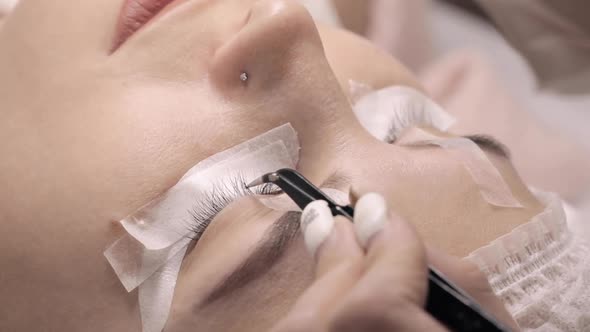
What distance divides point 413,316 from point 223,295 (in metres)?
0.29

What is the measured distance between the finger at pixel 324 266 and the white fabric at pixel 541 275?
22 cm

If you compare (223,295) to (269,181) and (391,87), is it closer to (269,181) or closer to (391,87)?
(269,181)

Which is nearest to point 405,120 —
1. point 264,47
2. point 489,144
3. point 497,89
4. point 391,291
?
point 489,144

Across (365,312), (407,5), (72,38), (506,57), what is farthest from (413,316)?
(506,57)

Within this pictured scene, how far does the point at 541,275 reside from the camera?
77cm

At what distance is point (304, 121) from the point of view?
0.76 m

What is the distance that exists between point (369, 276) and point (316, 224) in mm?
103

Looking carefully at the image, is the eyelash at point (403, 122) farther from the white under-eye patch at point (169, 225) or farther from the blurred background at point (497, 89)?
the blurred background at point (497, 89)

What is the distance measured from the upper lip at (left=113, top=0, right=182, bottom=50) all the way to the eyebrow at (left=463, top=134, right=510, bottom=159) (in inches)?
16.9

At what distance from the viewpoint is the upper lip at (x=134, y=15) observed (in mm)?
801

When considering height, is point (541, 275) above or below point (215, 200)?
below

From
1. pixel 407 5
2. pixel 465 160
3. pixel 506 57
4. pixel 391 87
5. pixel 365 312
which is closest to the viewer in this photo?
pixel 365 312

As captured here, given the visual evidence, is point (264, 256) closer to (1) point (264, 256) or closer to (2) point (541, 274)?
(1) point (264, 256)

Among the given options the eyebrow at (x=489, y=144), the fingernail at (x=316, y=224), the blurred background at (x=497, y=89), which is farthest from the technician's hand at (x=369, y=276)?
the blurred background at (x=497, y=89)
